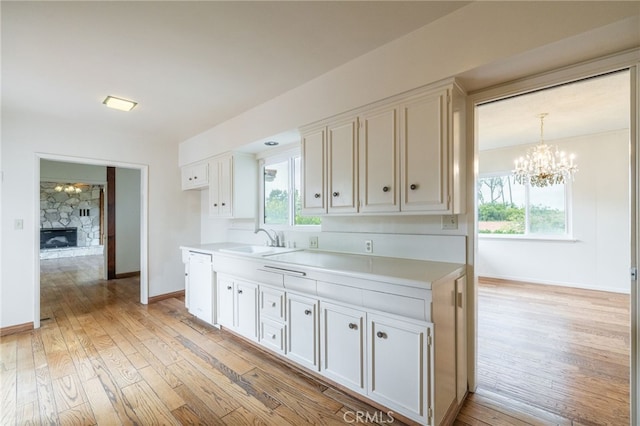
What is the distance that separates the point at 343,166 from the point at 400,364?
4.96 feet

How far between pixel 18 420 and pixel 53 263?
8.15m

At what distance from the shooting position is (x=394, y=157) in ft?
6.57

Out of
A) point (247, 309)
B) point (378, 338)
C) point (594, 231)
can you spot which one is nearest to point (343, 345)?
point (378, 338)

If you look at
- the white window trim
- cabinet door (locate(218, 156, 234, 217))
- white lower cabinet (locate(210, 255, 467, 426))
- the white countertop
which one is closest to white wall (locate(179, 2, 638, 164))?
the white window trim

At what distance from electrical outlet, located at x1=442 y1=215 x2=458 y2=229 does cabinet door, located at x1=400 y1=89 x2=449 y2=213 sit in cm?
29

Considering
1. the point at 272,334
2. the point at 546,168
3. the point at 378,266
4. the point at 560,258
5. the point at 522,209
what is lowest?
the point at 272,334

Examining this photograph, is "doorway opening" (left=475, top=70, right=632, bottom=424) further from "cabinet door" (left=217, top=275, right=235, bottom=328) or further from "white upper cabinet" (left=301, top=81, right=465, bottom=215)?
"cabinet door" (left=217, top=275, right=235, bottom=328)

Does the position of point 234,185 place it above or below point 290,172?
below

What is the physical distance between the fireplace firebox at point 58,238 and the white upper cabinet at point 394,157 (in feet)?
35.7

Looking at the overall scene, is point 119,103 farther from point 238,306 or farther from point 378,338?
point 378,338

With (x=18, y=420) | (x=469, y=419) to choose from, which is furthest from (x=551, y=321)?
(x=18, y=420)

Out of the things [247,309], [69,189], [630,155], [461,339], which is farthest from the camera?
[69,189]

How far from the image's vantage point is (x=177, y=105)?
3023mm

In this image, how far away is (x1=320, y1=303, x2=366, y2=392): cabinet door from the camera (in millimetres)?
1828
